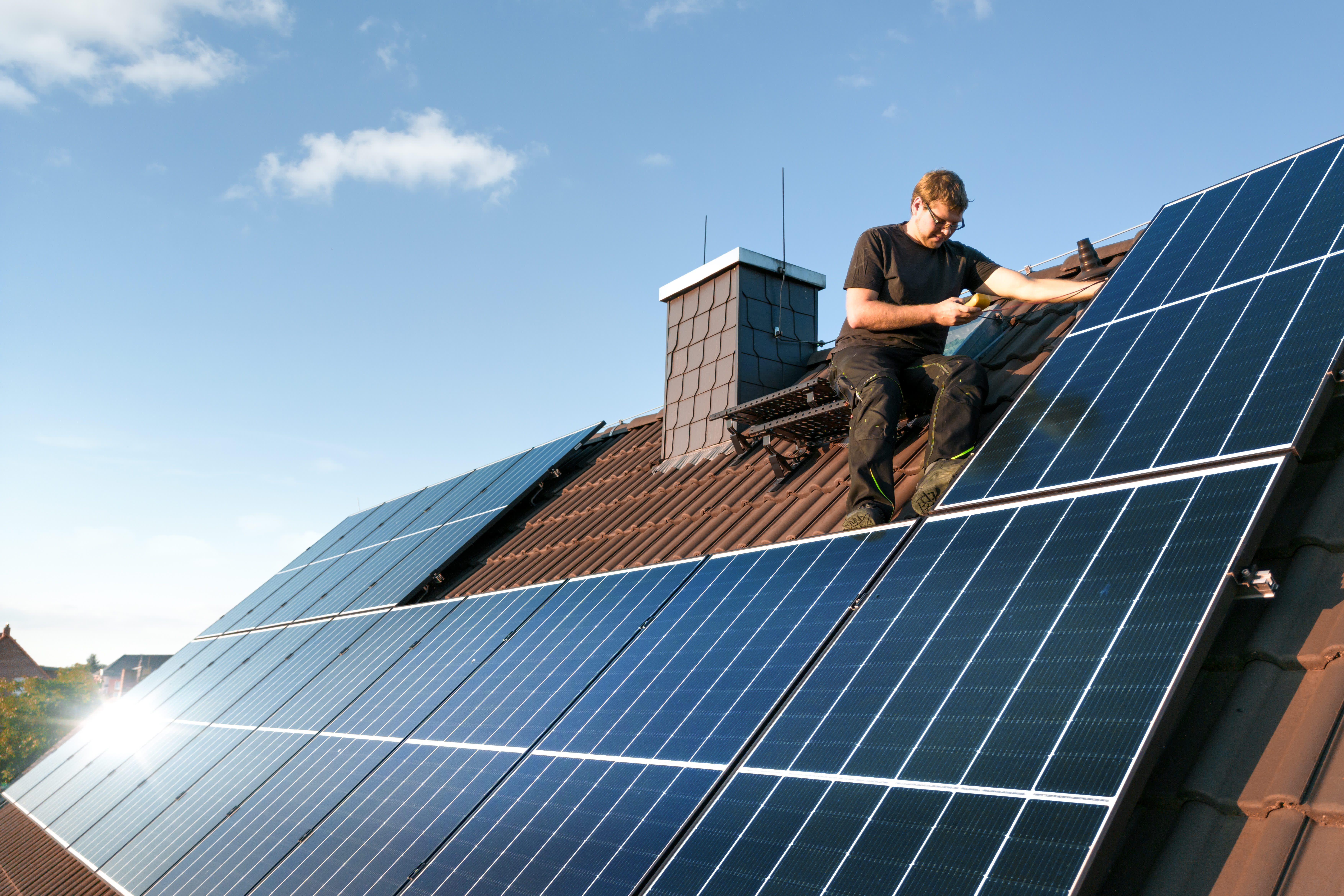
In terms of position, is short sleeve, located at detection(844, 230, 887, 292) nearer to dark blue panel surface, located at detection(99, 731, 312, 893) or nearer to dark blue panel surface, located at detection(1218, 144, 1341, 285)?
dark blue panel surface, located at detection(1218, 144, 1341, 285)

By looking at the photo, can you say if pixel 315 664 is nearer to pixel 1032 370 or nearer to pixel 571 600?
pixel 571 600

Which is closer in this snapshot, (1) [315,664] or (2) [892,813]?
(2) [892,813]

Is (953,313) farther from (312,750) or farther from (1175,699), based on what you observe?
(312,750)

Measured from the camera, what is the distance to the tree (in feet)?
204

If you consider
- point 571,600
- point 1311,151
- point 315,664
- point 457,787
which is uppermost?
point 1311,151

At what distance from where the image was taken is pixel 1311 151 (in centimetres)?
686

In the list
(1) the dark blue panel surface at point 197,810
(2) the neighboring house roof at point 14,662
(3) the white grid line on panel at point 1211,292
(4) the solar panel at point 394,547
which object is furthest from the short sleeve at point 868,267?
(2) the neighboring house roof at point 14,662

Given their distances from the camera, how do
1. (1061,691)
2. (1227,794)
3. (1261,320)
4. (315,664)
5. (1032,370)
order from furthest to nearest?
(315,664), (1032,370), (1261,320), (1061,691), (1227,794)

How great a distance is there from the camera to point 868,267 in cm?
721

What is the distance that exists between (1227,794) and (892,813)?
1.18 meters

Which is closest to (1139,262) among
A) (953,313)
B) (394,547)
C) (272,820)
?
(953,313)

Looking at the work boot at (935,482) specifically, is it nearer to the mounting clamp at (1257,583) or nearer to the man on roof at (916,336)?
the man on roof at (916,336)

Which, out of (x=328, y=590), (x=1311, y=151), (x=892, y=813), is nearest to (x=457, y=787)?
(x=892, y=813)

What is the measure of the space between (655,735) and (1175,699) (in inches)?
115
